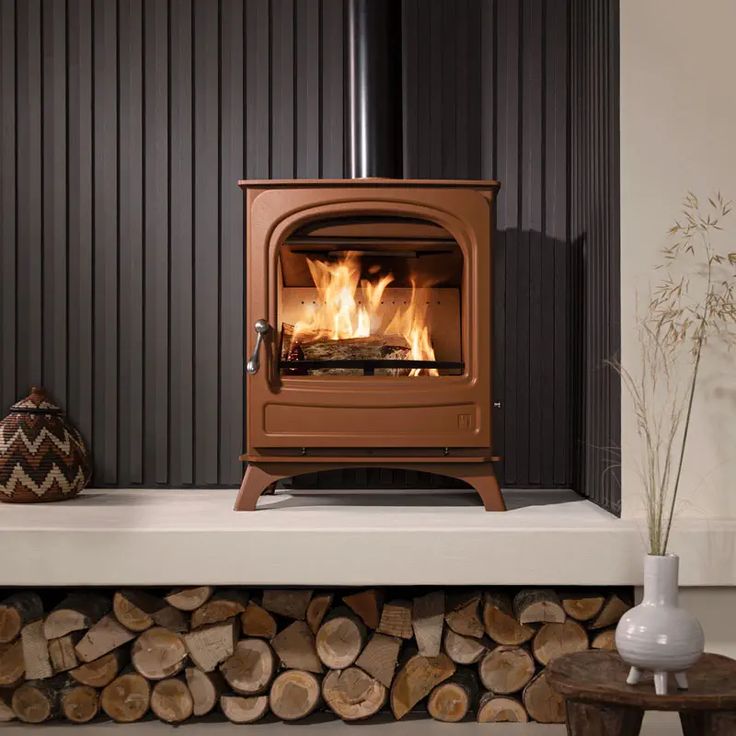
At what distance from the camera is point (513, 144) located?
288cm

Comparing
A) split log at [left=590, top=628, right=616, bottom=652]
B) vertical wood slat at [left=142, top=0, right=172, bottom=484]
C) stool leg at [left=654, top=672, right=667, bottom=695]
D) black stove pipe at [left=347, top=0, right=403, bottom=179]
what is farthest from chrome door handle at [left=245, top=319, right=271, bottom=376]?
stool leg at [left=654, top=672, right=667, bottom=695]

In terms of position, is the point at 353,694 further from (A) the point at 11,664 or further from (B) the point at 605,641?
(A) the point at 11,664

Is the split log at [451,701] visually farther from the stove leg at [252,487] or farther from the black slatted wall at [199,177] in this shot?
the black slatted wall at [199,177]

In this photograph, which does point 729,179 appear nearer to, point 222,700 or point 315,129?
point 315,129

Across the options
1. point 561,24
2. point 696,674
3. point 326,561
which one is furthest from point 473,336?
point 561,24

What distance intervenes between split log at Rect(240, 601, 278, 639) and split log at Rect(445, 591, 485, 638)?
1.36 ft

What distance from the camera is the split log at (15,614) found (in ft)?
6.98

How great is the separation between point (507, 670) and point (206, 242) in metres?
1.59

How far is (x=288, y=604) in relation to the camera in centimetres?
214

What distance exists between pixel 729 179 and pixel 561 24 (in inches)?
36.6

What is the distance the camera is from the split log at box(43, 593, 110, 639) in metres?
2.12

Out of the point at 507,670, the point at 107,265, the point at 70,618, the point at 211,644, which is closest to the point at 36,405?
the point at 107,265

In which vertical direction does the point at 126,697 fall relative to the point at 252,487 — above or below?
below

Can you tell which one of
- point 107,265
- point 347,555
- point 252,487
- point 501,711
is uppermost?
point 107,265
